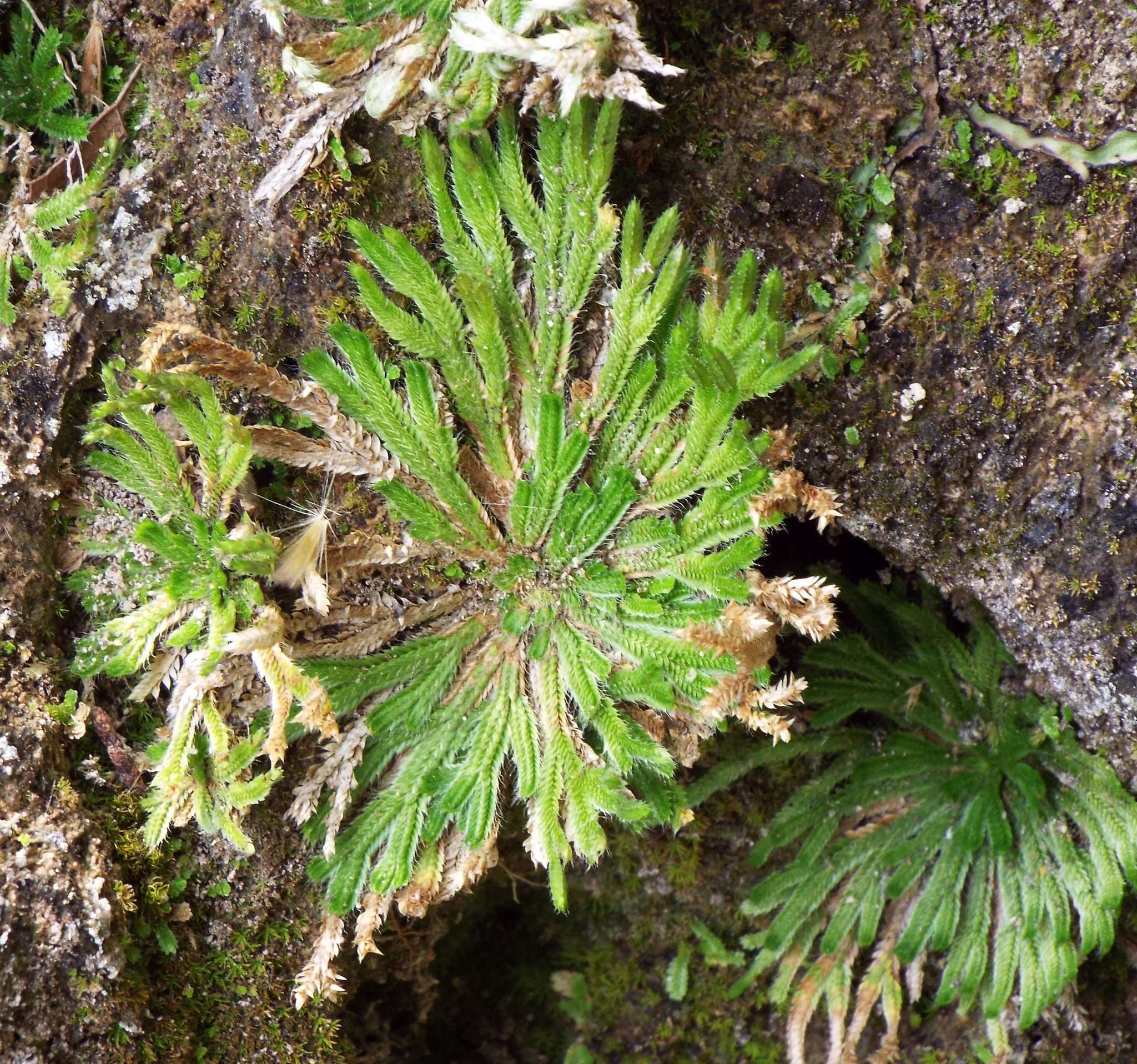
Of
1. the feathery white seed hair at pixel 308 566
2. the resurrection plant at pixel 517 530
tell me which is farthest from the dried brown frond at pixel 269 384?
the feathery white seed hair at pixel 308 566

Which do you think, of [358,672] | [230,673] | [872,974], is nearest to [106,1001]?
[230,673]

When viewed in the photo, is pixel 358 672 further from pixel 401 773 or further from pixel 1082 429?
pixel 1082 429

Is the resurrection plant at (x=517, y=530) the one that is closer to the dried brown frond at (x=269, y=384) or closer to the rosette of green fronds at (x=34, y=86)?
the dried brown frond at (x=269, y=384)

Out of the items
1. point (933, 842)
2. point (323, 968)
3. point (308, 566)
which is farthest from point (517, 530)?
point (933, 842)

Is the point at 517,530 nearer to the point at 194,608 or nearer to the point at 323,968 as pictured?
the point at 194,608

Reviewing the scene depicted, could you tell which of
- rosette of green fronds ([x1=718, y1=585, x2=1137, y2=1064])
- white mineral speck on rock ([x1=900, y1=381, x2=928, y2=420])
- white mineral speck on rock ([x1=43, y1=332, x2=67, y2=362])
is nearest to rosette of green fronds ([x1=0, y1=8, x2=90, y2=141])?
white mineral speck on rock ([x1=43, y1=332, x2=67, y2=362])

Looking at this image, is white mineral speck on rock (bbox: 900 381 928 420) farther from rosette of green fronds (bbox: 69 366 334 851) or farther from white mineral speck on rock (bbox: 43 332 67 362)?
white mineral speck on rock (bbox: 43 332 67 362)
